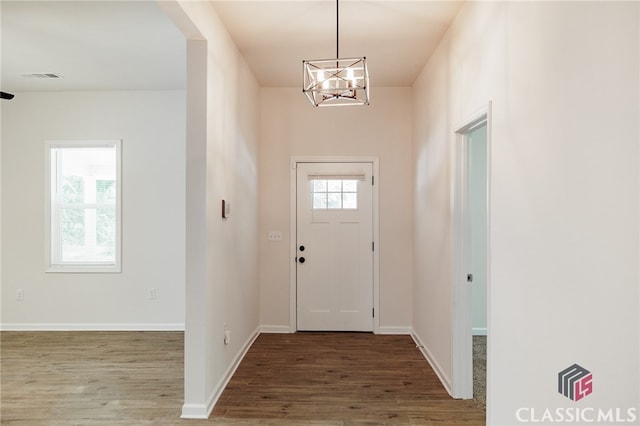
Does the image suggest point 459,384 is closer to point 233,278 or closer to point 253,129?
point 233,278

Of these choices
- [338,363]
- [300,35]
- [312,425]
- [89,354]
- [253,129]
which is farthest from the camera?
[253,129]

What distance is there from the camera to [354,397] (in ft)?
9.22

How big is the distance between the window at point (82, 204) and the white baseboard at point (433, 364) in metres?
3.77

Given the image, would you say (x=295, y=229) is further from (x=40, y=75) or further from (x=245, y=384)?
(x=40, y=75)

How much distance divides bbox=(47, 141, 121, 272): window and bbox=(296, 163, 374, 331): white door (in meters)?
2.39

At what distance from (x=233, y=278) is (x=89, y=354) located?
1.86 metres

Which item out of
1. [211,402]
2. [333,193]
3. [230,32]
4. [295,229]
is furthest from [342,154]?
[211,402]

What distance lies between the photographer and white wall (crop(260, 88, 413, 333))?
4.43 m

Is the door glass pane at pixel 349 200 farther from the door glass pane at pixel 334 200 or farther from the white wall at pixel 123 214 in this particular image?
the white wall at pixel 123 214

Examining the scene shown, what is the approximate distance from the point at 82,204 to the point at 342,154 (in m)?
3.34

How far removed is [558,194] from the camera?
150cm

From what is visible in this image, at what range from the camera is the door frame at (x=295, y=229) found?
4.42m

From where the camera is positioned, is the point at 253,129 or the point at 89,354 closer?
the point at 89,354

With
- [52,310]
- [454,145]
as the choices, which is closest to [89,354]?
[52,310]
